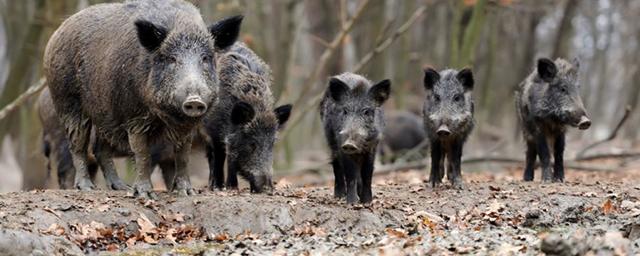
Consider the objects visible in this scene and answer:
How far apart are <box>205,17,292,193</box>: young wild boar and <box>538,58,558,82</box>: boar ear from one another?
344 centimetres

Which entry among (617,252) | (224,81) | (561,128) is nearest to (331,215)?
(224,81)

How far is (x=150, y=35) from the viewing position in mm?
10031

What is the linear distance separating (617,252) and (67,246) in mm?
4442

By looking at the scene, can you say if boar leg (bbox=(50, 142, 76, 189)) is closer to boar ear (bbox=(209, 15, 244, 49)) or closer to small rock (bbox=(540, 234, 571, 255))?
boar ear (bbox=(209, 15, 244, 49))

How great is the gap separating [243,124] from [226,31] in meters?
1.41

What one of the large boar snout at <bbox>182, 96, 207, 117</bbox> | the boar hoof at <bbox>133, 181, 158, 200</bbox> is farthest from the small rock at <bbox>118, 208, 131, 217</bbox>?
the large boar snout at <bbox>182, 96, 207, 117</bbox>

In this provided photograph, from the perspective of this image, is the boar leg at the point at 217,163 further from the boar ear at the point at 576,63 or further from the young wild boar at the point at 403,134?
the young wild boar at the point at 403,134

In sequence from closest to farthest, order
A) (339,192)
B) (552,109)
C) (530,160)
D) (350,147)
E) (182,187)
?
(350,147) → (182,187) → (339,192) → (552,109) → (530,160)

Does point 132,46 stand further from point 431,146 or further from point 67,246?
point 431,146

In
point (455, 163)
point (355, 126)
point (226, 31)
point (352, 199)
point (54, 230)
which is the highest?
point (226, 31)

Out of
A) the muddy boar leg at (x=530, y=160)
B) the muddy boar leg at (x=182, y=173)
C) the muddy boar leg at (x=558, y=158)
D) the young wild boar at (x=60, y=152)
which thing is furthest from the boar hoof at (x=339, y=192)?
the muddy boar leg at (x=530, y=160)

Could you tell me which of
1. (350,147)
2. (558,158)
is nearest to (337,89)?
(350,147)

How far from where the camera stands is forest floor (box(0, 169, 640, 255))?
328 inches

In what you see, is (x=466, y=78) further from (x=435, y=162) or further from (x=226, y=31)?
(x=226, y=31)
